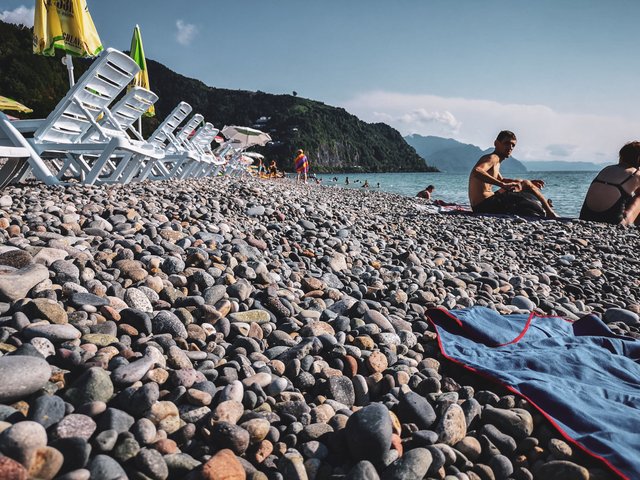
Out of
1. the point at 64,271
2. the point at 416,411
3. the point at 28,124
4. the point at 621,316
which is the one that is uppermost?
the point at 28,124

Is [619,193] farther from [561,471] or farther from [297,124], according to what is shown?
[297,124]

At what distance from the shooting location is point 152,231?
3.57m

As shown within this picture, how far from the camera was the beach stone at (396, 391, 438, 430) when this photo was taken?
1.71 meters

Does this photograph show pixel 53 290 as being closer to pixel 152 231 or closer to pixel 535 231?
pixel 152 231

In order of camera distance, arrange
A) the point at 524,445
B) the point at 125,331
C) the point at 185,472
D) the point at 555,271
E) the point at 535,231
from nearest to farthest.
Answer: the point at 185,472 < the point at 524,445 < the point at 125,331 < the point at 555,271 < the point at 535,231

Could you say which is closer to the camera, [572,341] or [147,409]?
[147,409]

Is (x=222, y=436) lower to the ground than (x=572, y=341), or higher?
higher

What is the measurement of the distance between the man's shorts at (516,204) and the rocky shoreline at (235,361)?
14.7 ft

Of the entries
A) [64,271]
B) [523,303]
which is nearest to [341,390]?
[64,271]

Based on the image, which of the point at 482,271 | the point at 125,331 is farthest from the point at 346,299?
the point at 482,271

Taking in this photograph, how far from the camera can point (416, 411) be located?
5.68 ft

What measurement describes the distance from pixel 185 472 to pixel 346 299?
1.82 meters

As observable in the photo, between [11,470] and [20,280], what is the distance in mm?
1313

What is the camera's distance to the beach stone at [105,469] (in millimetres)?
1156
